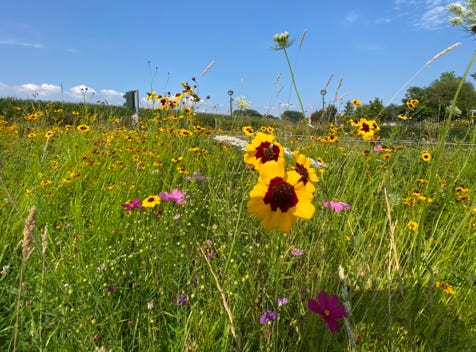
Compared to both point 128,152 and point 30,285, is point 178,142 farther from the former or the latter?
point 30,285

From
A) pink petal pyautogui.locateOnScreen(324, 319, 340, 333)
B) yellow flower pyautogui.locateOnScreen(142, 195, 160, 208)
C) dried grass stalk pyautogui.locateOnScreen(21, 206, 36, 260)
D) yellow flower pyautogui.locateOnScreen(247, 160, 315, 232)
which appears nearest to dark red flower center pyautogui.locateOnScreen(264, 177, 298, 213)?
yellow flower pyautogui.locateOnScreen(247, 160, 315, 232)

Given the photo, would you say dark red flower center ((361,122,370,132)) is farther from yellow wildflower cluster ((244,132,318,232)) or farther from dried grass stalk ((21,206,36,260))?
dried grass stalk ((21,206,36,260))

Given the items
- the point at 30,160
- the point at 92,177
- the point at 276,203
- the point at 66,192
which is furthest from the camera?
the point at 30,160

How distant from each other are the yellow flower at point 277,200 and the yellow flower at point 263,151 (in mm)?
120

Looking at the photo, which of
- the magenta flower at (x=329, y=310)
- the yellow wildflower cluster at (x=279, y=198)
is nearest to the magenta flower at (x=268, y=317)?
the magenta flower at (x=329, y=310)

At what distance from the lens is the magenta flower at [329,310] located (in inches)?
29.9

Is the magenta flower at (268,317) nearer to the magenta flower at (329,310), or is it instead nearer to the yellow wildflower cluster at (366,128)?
the magenta flower at (329,310)

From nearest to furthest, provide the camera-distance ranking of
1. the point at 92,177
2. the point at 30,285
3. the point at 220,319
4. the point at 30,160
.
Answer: the point at 220,319, the point at 30,285, the point at 92,177, the point at 30,160

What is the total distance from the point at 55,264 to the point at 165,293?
0.43 meters

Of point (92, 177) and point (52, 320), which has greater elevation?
point (92, 177)

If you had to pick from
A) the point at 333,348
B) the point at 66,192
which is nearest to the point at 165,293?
the point at 333,348

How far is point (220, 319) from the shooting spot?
108 centimetres

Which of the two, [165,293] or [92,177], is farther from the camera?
[92,177]

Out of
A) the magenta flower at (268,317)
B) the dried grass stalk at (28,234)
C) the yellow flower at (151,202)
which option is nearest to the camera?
the dried grass stalk at (28,234)
